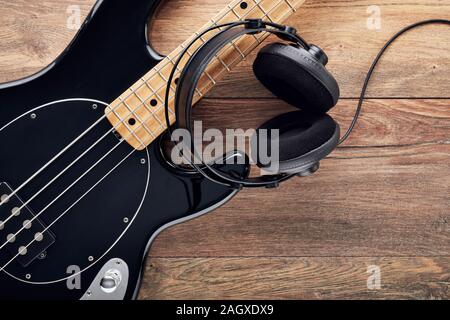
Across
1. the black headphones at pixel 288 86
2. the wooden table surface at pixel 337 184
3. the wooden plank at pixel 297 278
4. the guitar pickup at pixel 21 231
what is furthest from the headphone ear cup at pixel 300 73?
the guitar pickup at pixel 21 231

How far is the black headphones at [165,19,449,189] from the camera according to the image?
69 cm

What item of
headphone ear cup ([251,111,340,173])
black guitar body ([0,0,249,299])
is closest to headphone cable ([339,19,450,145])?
headphone ear cup ([251,111,340,173])

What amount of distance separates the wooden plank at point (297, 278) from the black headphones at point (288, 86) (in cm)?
24

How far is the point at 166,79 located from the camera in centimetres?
80

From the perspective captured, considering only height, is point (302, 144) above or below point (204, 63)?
below

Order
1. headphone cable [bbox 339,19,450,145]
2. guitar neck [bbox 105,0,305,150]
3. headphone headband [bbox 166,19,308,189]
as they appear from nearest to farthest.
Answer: headphone headband [bbox 166,19,308,189] < guitar neck [bbox 105,0,305,150] < headphone cable [bbox 339,19,450,145]

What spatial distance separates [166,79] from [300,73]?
228 mm

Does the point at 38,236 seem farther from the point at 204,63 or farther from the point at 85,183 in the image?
the point at 204,63

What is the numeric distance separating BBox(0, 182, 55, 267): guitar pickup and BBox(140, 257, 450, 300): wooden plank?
0.22 metres

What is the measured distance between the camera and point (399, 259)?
3.10 feet

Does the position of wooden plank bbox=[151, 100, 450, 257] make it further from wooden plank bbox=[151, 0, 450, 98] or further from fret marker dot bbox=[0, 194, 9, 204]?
fret marker dot bbox=[0, 194, 9, 204]

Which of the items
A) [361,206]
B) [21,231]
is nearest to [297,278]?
[361,206]
